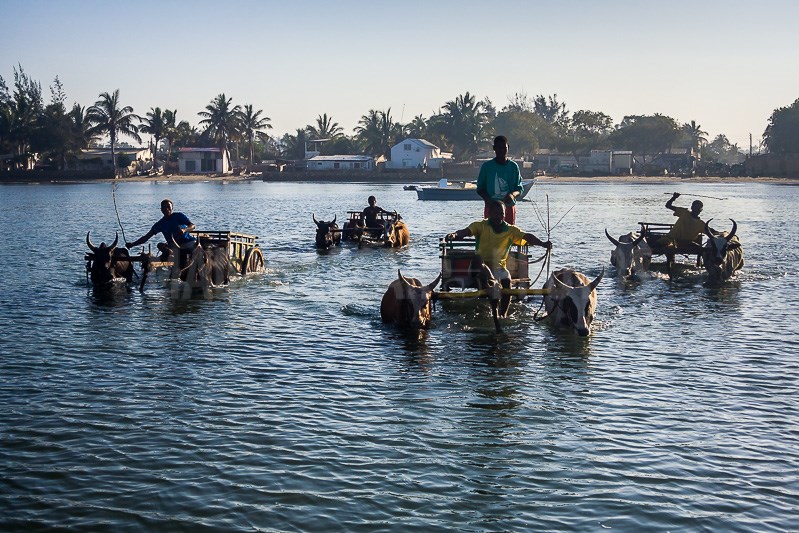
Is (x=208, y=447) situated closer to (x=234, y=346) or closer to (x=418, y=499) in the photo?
(x=418, y=499)

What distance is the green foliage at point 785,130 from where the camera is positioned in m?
124

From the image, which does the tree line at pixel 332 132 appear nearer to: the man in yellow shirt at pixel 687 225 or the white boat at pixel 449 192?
the white boat at pixel 449 192

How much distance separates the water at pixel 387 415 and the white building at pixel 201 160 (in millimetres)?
114328

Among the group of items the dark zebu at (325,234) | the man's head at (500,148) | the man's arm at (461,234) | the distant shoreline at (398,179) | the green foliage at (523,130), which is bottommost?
the dark zebu at (325,234)

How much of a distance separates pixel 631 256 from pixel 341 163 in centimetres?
10966

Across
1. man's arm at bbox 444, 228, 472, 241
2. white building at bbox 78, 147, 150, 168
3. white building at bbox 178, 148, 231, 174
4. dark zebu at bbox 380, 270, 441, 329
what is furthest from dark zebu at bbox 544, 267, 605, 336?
white building at bbox 78, 147, 150, 168

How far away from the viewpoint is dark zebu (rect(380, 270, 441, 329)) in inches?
642

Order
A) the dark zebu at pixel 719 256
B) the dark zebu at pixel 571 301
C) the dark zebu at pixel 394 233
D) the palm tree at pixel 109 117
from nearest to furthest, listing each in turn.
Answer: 1. the dark zebu at pixel 571 301
2. the dark zebu at pixel 719 256
3. the dark zebu at pixel 394 233
4. the palm tree at pixel 109 117

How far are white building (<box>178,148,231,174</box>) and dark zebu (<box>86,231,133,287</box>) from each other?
11450cm

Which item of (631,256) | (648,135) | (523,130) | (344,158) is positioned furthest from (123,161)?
(631,256)

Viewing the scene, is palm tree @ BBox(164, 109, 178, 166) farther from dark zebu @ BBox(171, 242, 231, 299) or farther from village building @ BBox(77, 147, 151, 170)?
dark zebu @ BBox(171, 242, 231, 299)

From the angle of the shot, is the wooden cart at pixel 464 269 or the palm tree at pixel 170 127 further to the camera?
the palm tree at pixel 170 127

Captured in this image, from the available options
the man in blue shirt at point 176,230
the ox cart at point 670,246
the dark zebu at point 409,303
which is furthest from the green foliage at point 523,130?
the dark zebu at point 409,303

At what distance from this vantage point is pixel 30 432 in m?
11.0
